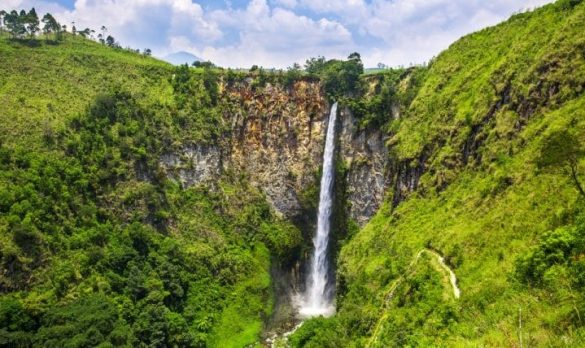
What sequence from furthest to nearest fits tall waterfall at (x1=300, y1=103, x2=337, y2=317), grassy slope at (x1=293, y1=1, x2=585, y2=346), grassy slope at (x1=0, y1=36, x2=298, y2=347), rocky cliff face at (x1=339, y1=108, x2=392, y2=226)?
rocky cliff face at (x1=339, y1=108, x2=392, y2=226), tall waterfall at (x1=300, y1=103, x2=337, y2=317), grassy slope at (x1=0, y1=36, x2=298, y2=347), grassy slope at (x1=293, y1=1, x2=585, y2=346)

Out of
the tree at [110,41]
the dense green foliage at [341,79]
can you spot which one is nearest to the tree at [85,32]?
the tree at [110,41]

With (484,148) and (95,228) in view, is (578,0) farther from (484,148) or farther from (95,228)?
(95,228)

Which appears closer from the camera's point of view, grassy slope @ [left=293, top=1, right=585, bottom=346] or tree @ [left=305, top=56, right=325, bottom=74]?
grassy slope @ [left=293, top=1, right=585, bottom=346]

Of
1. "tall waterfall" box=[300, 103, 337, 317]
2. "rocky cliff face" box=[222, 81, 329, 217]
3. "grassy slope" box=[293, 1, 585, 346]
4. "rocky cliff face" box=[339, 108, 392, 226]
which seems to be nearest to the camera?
"grassy slope" box=[293, 1, 585, 346]

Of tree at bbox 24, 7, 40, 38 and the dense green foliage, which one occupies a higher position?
tree at bbox 24, 7, 40, 38

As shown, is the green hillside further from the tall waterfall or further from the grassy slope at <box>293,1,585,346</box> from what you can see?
the tall waterfall

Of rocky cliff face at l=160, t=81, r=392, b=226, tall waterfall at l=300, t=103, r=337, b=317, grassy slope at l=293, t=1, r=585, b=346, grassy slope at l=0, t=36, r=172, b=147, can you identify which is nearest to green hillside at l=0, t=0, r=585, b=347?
grassy slope at l=293, t=1, r=585, b=346

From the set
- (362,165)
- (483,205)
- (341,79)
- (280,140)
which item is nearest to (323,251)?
(362,165)
